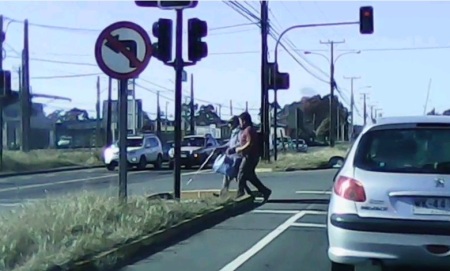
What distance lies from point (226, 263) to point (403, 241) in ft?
8.98

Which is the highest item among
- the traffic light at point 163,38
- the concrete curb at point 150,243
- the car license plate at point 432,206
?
the traffic light at point 163,38

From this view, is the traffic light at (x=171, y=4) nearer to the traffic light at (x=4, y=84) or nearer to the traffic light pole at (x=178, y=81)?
the traffic light pole at (x=178, y=81)

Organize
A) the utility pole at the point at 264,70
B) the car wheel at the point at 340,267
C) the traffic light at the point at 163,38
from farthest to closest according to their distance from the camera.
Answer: the utility pole at the point at 264,70, the traffic light at the point at 163,38, the car wheel at the point at 340,267

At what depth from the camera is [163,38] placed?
14797mm

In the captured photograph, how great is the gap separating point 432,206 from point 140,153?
33238 mm

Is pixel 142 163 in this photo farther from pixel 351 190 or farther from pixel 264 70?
pixel 351 190

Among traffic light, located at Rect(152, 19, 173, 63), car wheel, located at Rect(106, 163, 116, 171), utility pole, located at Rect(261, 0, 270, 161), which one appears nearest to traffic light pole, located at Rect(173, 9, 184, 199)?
traffic light, located at Rect(152, 19, 173, 63)

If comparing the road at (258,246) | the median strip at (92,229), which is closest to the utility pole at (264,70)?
the road at (258,246)

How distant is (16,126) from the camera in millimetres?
82562

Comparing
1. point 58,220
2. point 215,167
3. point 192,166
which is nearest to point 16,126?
point 192,166

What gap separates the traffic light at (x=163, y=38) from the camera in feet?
48.2

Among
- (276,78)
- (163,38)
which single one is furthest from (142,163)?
(163,38)

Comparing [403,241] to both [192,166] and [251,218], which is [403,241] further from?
[192,166]

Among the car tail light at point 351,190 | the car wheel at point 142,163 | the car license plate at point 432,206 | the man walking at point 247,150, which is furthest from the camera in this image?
the car wheel at point 142,163
